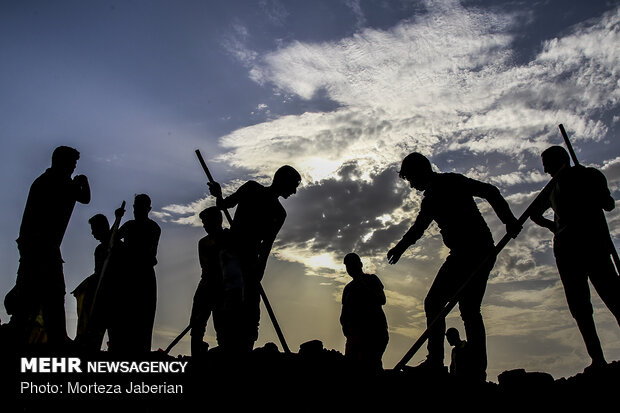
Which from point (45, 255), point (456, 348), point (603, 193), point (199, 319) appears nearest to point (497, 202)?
point (603, 193)

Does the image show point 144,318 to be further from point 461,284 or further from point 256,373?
point 461,284

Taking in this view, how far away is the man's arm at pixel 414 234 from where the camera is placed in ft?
17.4

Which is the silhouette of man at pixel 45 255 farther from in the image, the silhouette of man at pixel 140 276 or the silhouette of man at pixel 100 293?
the silhouette of man at pixel 140 276

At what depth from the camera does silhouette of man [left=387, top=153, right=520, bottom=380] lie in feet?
15.1

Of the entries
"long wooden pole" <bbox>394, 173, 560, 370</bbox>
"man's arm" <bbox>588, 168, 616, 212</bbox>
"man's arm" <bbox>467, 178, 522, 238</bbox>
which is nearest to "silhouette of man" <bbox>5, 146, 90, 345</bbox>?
"long wooden pole" <bbox>394, 173, 560, 370</bbox>

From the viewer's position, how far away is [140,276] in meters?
5.76

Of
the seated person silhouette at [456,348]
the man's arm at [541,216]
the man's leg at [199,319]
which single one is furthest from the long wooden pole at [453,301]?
the seated person silhouette at [456,348]

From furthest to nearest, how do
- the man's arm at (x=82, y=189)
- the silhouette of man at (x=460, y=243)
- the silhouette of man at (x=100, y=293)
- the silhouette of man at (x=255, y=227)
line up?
the silhouette of man at (x=100, y=293) → the man's arm at (x=82, y=189) → the silhouette of man at (x=255, y=227) → the silhouette of man at (x=460, y=243)

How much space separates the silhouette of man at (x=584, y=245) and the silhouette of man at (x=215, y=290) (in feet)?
12.3

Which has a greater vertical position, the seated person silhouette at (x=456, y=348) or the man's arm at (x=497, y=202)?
the man's arm at (x=497, y=202)

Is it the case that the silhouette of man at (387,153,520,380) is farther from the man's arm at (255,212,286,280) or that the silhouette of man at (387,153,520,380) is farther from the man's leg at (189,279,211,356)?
A: the man's leg at (189,279,211,356)

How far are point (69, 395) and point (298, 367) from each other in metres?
2.33

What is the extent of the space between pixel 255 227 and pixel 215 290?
1.85 meters

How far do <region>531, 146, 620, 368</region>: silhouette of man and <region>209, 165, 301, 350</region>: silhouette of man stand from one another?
3175mm
